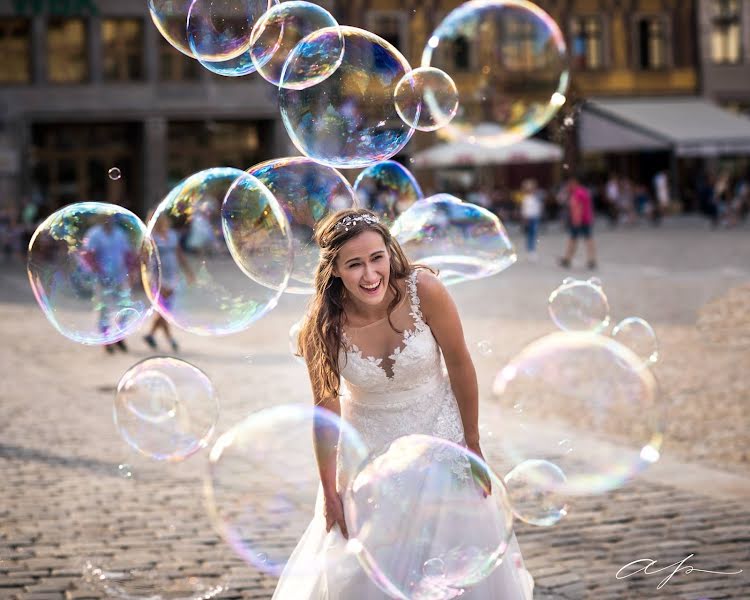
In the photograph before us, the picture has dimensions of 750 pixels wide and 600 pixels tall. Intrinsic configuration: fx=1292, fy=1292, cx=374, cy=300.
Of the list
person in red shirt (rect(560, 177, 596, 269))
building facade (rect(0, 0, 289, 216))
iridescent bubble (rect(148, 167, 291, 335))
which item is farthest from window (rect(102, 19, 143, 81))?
iridescent bubble (rect(148, 167, 291, 335))

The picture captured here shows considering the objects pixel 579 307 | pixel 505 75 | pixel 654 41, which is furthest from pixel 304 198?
pixel 654 41

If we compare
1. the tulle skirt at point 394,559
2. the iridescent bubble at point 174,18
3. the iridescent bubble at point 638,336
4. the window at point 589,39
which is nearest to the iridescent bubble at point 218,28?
the iridescent bubble at point 174,18

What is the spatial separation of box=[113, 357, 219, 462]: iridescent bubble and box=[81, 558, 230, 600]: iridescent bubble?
512mm

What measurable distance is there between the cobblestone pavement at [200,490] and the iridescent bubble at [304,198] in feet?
2.64

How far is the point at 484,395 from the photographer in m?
9.09

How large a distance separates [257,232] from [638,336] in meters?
2.57

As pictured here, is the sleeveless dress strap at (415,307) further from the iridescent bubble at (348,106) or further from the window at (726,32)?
the window at (726,32)

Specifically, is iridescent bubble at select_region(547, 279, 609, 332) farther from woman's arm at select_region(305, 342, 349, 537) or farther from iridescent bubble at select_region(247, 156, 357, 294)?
woman's arm at select_region(305, 342, 349, 537)

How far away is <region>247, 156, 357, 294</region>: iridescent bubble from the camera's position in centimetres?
507

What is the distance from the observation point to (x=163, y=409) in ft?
18.5

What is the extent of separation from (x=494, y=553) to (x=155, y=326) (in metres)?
9.37

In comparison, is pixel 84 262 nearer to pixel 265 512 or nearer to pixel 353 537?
pixel 265 512

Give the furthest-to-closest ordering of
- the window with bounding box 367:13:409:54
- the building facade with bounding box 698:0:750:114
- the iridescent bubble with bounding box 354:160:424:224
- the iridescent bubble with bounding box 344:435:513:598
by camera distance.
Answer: the building facade with bounding box 698:0:750:114
the window with bounding box 367:13:409:54
the iridescent bubble with bounding box 354:160:424:224
the iridescent bubble with bounding box 344:435:513:598

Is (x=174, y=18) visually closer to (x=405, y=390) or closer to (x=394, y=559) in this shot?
(x=405, y=390)
